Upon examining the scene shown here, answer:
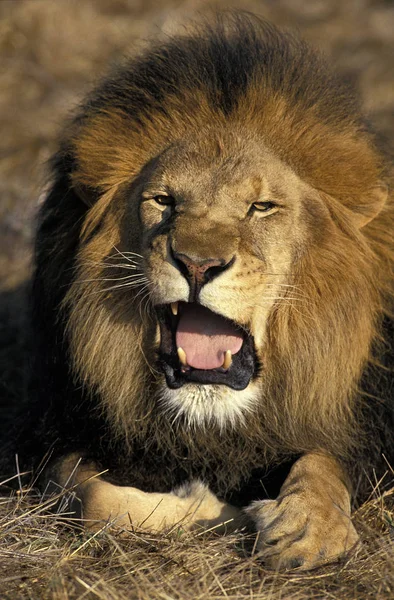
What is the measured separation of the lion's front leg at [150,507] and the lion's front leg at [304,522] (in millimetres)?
239

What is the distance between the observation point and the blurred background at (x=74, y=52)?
7.89 metres

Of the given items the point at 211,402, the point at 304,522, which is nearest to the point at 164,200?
the point at 211,402

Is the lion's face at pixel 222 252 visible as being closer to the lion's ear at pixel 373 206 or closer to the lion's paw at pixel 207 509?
the lion's ear at pixel 373 206

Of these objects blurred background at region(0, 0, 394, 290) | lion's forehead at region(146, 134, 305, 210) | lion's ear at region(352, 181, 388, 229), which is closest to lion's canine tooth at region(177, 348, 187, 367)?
lion's forehead at region(146, 134, 305, 210)

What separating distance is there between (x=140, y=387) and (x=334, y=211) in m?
0.92

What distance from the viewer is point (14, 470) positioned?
4.11 meters

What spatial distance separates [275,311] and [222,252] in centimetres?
39

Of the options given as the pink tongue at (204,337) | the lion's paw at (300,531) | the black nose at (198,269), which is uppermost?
the black nose at (198,269)

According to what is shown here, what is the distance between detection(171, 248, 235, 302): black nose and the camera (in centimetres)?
302

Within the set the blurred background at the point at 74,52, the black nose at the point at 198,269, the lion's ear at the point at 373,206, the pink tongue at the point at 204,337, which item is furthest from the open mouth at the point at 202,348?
the blurred background at the point at 74,52

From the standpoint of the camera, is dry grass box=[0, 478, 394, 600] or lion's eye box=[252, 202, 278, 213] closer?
dry grass box=[0, 478, 394, 600]

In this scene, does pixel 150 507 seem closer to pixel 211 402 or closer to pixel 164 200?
pixel 211 402

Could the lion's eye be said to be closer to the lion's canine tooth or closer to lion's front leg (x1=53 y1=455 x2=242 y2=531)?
the lion's canine tooth

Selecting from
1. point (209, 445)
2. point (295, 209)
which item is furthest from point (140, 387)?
point (295, 209)
